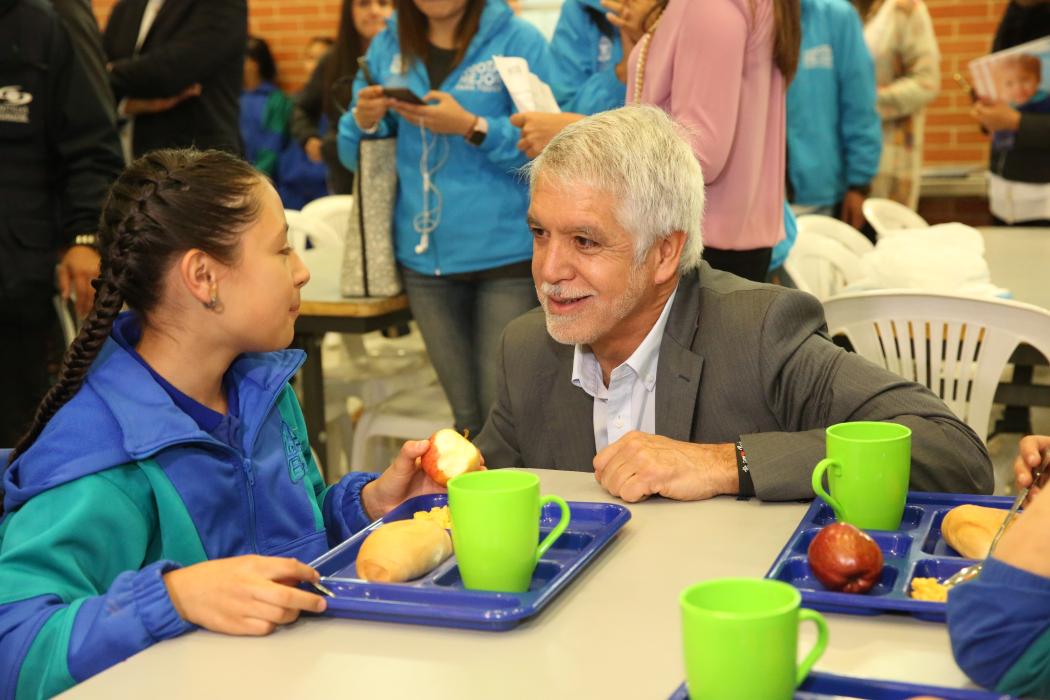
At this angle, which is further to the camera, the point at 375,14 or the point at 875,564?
the point at 375,14

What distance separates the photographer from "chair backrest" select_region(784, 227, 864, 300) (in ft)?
12.3

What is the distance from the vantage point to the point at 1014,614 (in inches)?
41.1

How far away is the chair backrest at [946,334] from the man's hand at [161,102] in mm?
2395

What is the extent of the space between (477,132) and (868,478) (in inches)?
76.4

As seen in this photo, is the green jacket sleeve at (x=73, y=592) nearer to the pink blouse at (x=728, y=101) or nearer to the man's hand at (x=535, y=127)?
the pink blouse at (x=728, y=101)

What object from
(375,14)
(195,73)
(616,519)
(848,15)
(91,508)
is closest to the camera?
(91,508)

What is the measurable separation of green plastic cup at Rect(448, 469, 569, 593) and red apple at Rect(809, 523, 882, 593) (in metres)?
0.31

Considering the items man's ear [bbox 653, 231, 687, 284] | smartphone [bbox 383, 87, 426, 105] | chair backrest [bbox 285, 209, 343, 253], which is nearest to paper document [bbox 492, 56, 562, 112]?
smartphone [bbox 383, 87, 426, 105]

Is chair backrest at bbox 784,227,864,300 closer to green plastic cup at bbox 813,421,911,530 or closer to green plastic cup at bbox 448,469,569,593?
green plastic cup at bbox 813,421,911,530

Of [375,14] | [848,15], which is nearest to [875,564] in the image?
[848,15]

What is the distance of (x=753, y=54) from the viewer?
2.71 m

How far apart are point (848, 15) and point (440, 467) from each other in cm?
348

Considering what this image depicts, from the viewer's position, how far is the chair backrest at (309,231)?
15.8 ft

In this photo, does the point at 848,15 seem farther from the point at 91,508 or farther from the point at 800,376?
the point at 91,508
